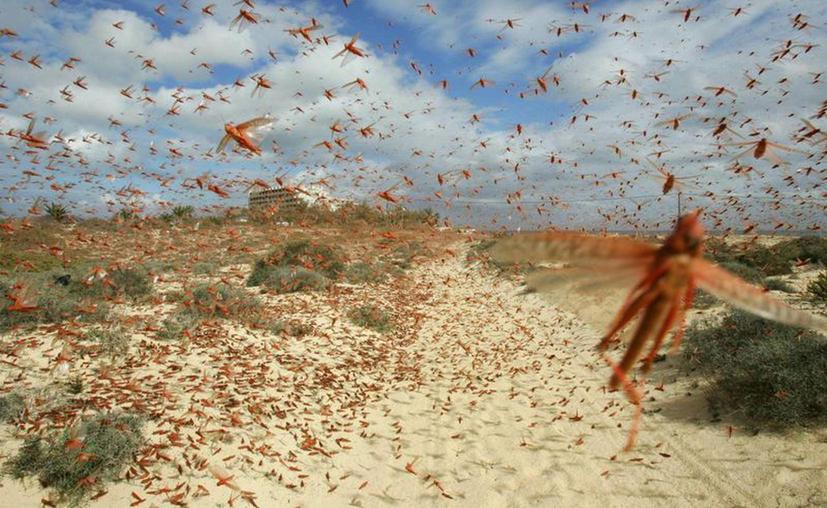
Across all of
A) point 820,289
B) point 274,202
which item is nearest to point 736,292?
point 820,289

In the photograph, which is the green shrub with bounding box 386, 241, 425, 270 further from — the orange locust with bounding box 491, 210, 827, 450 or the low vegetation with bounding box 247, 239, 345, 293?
the orange locust with bounding box 491, 210, 827, 450

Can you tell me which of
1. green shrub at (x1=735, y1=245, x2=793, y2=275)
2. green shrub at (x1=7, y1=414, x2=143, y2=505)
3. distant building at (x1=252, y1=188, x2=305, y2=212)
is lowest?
green shrub at (x1=7, y1=414, x2=143, y2=505)

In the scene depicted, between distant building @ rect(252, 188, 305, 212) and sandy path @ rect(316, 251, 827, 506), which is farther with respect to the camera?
distant building @ rect(252, 188, 305, 212)

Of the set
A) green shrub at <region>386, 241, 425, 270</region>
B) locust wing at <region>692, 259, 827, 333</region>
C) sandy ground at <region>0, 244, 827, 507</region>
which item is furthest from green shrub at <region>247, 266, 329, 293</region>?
locust wing at <region>692, 259, 827, 333</region>

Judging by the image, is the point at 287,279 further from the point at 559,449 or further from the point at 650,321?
the point at 650,321

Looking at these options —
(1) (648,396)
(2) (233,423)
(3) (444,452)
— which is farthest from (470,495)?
(1) (648,396)

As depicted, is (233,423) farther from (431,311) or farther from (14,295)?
(431,311)

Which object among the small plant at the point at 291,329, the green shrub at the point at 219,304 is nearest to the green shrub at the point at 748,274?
the small plant at the point at 291,329
